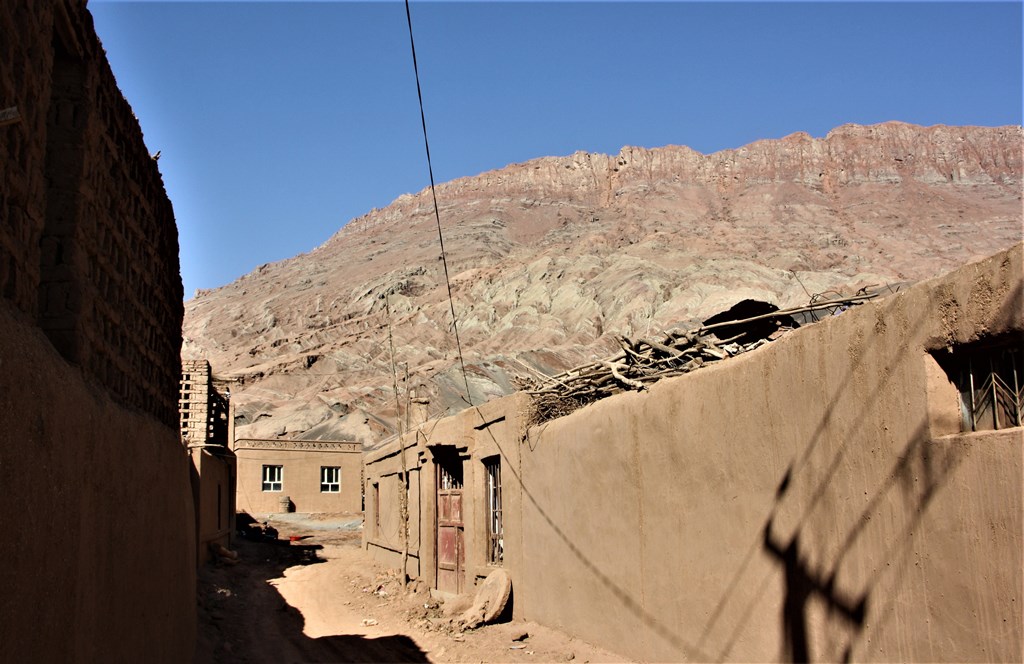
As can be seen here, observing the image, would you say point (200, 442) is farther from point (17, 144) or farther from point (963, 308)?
point (963, 308)

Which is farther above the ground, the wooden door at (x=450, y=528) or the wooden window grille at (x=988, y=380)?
the wooden window grille at (x=988, y=380)

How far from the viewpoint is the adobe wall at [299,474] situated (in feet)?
116

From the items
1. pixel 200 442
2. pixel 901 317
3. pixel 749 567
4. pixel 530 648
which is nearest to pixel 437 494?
pixel 530 648

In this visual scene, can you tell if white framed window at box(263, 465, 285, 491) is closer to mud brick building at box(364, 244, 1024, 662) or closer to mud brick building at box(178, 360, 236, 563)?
mud brick building at box(178, 360, 236, 563)

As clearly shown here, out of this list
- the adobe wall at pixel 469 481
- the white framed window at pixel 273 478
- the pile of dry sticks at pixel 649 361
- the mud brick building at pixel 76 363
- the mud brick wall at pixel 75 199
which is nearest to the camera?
the mud brick building at pixel 76 363

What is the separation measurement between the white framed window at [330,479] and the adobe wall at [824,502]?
94.0 feet

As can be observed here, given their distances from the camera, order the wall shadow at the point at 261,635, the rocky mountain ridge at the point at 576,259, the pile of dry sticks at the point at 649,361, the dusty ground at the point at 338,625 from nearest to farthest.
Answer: the pile of dry sticks at the point at 649,361 → the dusty ground at the point at 338,625 → the wall shadow at the point at 261,635 → the rocky mountain ridge at the point at 576,259

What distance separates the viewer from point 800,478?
5.96m

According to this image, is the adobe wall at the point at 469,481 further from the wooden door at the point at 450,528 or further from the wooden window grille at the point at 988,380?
the wooden window grille at the point at 988,380

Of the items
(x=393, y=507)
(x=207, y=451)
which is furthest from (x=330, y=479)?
A: (x=207, y=451)

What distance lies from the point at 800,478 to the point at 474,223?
109 meters

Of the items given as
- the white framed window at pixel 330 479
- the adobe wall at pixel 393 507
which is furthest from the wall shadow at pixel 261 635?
the white framed window at pixel 330 479

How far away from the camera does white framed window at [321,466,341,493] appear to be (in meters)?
36.6

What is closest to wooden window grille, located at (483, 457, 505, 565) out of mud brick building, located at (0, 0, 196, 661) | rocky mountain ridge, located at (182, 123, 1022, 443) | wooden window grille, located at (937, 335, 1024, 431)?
mud brick building, located at (0, 0, 196, 661)
